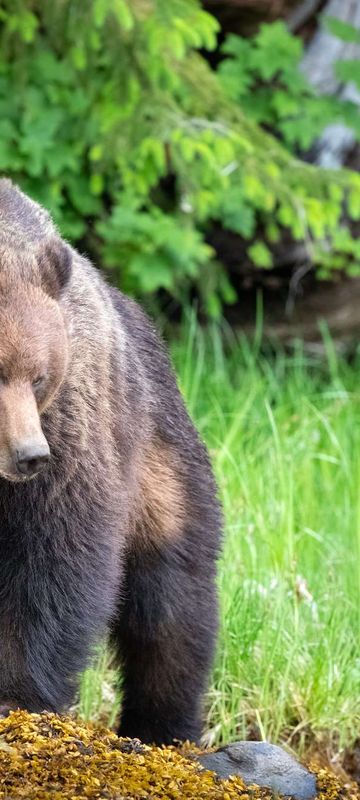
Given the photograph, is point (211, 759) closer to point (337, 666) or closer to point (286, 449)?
point (337, 666)

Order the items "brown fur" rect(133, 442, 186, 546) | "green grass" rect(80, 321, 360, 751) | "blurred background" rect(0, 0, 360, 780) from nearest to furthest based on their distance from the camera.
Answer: "brown fur" rect(133, 442, 186, 546)
"green grass" rect(80, 321, 360, 751)
"blurred background" rect(0, 0, 360, 780)

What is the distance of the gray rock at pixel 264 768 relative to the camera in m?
3.11

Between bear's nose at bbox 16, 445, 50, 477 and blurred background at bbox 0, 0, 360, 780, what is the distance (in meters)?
2.01

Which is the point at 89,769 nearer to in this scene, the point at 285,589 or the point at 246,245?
the point at 285,589

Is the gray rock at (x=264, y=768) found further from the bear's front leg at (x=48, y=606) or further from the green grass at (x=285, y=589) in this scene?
the green grass at (x=285, y=589)

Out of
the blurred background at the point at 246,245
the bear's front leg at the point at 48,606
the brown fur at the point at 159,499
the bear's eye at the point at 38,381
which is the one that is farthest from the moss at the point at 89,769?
the blurred background at the point at 246,245

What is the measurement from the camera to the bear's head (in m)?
3.13

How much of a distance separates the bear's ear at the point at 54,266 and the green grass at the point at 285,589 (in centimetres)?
198

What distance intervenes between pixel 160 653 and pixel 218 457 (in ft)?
5.30

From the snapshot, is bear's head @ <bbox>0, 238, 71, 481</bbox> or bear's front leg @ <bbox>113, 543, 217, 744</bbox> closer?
bear's head @ <bbox>0, 238, 71, 481</bbox>

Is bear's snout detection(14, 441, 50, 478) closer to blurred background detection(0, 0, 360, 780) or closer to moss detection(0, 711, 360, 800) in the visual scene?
moss detection(0, 711, 360, 800)

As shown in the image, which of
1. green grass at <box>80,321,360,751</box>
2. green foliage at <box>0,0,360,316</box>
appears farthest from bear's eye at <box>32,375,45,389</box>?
green foliage at <box>0,0,360,316</box>

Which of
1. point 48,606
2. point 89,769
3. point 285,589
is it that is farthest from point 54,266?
point 285,589

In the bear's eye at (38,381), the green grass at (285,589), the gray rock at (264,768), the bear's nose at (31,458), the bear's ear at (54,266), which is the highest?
the bear's ear at (54,266)
